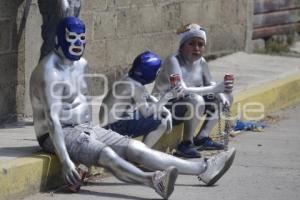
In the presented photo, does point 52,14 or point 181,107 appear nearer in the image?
point 181,107

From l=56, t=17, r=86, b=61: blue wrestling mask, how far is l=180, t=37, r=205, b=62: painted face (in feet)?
4.62

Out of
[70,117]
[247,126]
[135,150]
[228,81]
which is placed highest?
[228,81]

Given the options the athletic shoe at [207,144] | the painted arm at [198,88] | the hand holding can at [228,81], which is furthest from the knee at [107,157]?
the athletic shoe at [207,144]

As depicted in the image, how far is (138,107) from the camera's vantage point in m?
7.59

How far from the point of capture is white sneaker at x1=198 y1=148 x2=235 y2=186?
7.21 meters

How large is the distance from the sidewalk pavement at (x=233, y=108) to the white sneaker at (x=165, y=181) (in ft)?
2.56

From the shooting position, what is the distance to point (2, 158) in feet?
22.8

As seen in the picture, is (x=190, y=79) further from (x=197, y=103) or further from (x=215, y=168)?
(x=215, y=168)

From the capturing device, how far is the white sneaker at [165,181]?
6.69 meters

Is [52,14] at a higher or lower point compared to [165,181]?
higher

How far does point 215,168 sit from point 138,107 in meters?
0.79

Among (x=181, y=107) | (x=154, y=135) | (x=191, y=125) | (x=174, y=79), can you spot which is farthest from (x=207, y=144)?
(x=174, y=79)

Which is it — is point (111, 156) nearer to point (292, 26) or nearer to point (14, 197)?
point (14, 197)

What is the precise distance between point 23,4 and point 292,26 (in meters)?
6.45
